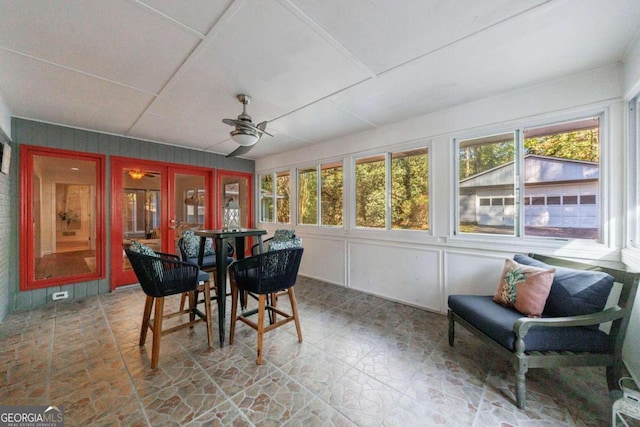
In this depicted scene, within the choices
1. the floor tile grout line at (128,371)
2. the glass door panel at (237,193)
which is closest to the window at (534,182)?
the floor tile grout line at (128,371)

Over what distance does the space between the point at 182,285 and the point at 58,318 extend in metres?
2.14

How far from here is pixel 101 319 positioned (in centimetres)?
286

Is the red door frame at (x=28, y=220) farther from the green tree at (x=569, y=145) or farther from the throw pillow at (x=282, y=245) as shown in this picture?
the green tree at (x=569, y=145)

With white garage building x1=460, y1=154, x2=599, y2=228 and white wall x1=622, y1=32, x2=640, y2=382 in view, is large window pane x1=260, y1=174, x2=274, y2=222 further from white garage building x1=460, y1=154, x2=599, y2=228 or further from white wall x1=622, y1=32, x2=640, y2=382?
white wall x1=622, y1=32, x2=640, y2=382

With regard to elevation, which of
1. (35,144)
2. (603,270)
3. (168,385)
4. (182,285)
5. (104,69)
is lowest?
(168,385)

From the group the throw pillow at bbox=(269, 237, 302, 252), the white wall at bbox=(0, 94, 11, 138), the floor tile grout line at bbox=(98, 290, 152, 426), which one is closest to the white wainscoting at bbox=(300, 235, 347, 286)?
the throw pillow at bbox=(269, 237, 302, 252)

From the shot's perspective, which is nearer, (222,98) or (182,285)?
(182,285)

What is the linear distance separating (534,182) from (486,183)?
0.42 meters

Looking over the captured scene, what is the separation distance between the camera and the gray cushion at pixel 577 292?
171 cm

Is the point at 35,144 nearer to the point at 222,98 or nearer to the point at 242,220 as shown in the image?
the point at 222,98

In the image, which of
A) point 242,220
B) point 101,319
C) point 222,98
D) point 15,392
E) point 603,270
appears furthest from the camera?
point 242,220

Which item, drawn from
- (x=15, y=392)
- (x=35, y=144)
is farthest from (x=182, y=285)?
(x=35, y=144)

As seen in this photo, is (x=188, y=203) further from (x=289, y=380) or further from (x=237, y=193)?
(x=289, y=380)

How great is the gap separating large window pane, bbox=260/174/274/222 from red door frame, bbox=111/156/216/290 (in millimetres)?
1104
